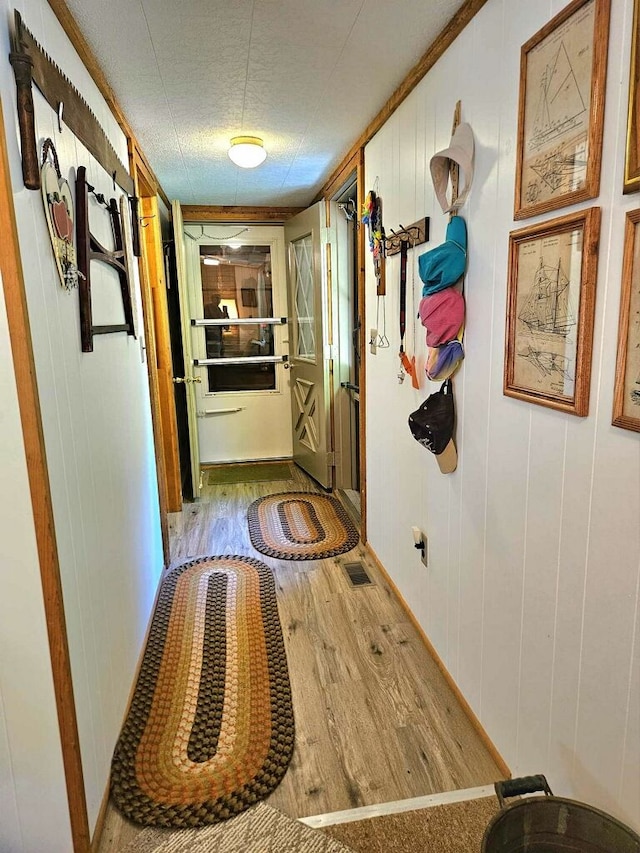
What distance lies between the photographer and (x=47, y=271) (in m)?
1.29

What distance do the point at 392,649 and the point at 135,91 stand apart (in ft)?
8.29

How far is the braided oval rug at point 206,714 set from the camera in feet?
5.08

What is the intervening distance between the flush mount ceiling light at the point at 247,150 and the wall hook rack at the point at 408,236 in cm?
86

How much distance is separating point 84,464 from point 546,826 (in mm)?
1441

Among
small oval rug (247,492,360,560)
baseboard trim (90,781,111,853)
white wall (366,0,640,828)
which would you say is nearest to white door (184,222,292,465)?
small oval rug (247,492,360,560)

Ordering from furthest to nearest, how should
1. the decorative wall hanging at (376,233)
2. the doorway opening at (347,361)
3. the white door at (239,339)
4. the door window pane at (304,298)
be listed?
1. the white door at (239,339)
2. the door window pane at (304,298)
3. the doorway opening at (347,361)
4. the decorative wall hanging at (376,233)

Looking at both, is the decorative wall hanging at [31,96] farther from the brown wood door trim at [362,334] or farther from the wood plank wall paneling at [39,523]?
the brown wood door trim at [362,334]

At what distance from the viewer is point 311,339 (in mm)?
4273

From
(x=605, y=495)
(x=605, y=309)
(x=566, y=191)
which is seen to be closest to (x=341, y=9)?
(x=566, y=191)

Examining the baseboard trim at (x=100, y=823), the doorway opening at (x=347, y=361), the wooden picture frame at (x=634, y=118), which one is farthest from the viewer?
the doorway opening at (x=347, y=361)

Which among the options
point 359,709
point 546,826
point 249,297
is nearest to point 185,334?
point 249,297

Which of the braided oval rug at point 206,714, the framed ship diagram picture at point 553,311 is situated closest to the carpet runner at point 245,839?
the braided oval rug at point 206,714

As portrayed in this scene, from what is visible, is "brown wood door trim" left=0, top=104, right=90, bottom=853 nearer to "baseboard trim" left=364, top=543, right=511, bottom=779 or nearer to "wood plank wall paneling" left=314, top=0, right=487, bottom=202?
"baseboard trim" left=364, top=543, right=511, bottom=779

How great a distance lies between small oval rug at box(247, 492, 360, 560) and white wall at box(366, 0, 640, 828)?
1.03m
